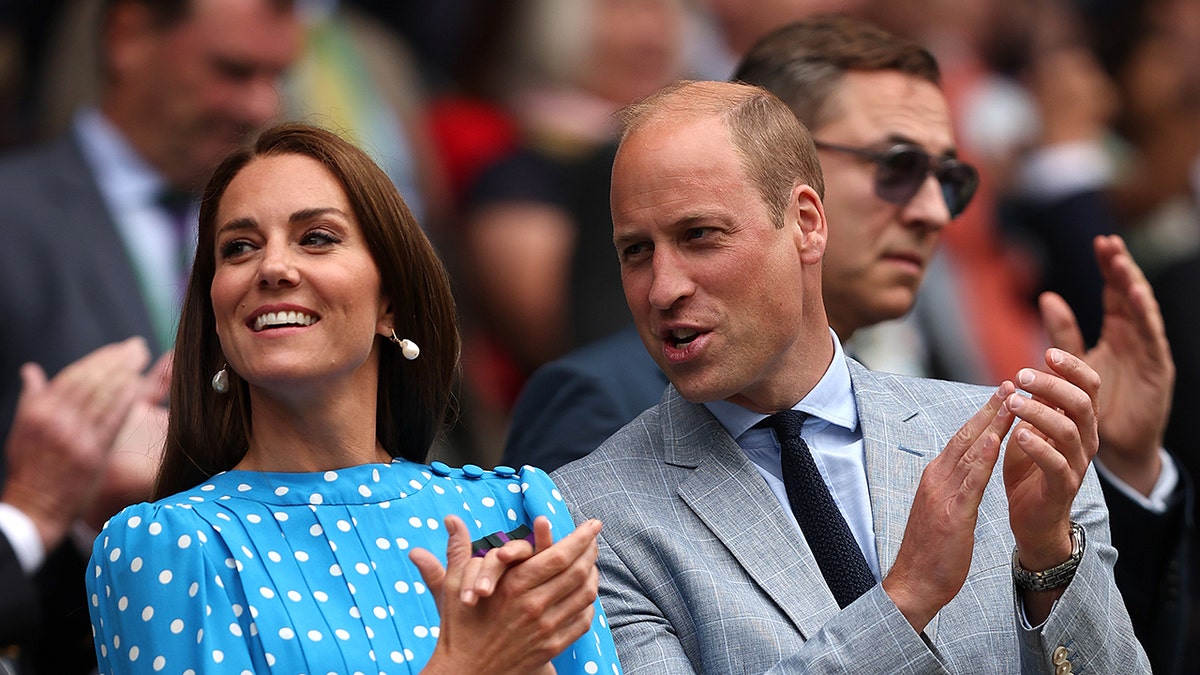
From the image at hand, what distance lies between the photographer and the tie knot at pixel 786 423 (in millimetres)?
2875

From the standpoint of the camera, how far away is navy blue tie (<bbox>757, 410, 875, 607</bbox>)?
108 inches

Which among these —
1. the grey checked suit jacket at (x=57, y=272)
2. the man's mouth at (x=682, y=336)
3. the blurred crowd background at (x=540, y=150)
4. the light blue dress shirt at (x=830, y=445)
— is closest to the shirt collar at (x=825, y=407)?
the light blue dress shirt at (x=830, y=445)

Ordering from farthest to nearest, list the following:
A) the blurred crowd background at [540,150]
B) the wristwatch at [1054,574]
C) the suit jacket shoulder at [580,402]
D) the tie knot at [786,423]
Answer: the blurred crowd background at [540,150] < the suit jacket shoulder at [580,402] < the tie knot at [786,423] < the wristwatch at [1054,574]

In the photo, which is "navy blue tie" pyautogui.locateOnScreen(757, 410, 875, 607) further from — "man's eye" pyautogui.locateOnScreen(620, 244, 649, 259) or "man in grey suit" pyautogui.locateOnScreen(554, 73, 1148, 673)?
"man's eye" pyautogui.locateOnScreen(620, 244, 649, 259)

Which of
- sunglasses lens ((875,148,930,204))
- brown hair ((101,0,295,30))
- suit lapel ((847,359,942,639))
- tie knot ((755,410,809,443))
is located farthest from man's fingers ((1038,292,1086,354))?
brown hair ((101,0,295,30))

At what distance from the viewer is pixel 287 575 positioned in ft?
8.30

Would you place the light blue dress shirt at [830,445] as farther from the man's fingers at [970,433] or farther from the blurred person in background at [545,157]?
the blurred person in background at [545,157]

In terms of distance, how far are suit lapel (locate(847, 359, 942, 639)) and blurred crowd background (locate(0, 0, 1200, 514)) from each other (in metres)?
1.64

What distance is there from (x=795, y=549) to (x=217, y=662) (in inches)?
37.1

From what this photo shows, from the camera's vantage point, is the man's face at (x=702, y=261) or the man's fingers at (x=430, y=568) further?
the man's face at (x=702, y=261)

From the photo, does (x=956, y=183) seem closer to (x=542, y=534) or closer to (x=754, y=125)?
(x=754, y=125)

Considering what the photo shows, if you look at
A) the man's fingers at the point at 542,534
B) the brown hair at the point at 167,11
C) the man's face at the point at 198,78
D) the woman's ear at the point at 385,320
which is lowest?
the man's fingers at the point at 542,534

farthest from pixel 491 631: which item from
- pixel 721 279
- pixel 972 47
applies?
pixel 972 47

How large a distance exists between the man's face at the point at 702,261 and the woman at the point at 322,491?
1.09 feet
